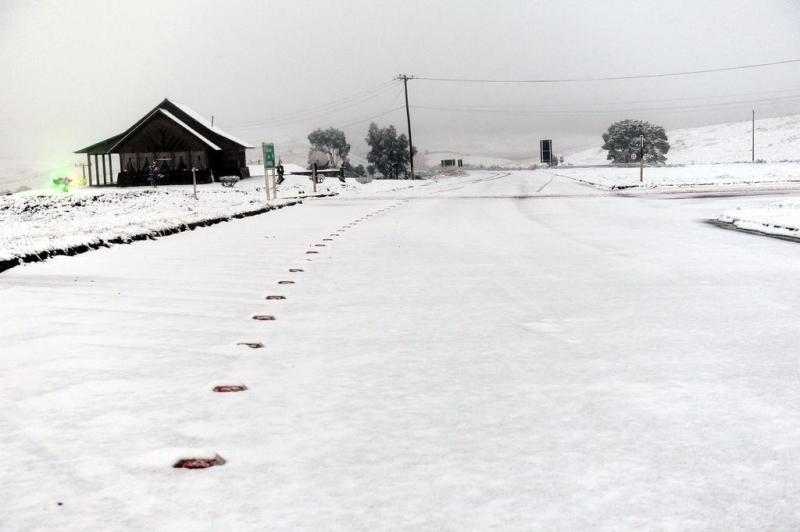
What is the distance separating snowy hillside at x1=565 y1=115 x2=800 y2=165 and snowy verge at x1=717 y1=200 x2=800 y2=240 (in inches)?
4748

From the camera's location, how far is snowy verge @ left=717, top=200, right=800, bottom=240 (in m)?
11.7

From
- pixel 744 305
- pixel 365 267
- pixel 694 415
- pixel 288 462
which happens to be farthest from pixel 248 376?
pixel 365 267

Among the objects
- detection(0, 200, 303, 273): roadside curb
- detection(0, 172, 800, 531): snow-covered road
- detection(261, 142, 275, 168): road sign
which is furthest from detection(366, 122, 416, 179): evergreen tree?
detection(0, 172, 800, 531): snow-covered road

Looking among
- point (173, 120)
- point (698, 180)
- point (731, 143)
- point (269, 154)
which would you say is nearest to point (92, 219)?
A: point (269, 154)

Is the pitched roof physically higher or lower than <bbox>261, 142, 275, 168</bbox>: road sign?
higher

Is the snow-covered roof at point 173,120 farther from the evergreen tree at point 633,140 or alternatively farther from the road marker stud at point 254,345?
the evergreen tree at point 633,140

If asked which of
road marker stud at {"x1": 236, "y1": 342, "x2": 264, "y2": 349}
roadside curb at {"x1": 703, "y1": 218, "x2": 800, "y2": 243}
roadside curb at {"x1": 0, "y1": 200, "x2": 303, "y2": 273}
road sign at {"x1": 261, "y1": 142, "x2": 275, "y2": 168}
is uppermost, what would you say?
road sign at {"x1": 261, "y1": 142, "x2": 275, "y2": 168}

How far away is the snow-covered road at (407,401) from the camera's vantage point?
2.36 m

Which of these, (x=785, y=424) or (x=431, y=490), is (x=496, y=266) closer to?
(x=785, y=424)

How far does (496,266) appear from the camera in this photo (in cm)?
835

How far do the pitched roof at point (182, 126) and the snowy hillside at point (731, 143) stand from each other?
96176mm

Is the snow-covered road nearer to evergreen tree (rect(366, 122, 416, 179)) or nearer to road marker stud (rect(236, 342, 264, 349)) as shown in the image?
road marker stud (rect(236, 342, 264, 349))

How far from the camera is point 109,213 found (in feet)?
103

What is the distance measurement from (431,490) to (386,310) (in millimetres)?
3416
